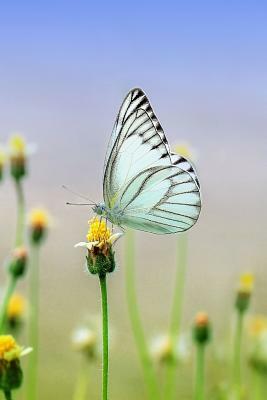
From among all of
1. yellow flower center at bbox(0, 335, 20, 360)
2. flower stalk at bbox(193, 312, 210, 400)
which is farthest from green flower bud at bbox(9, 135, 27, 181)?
yellow flower center at bbox(0, 335, 20, 360)

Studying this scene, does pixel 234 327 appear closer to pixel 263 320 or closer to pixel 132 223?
pixel 263 320

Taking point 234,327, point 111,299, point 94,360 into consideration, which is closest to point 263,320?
point 234,327

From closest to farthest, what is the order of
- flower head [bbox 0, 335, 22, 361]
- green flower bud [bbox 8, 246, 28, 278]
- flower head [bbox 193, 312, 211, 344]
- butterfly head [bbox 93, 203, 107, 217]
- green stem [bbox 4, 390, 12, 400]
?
1. green stem [bbox 4, 390, 12, 400]
2. flower head [bbox 0, 335, 22, 361]
3. butterfly head [bbox 93, 203, 107, 217]
4. green flower bud [bbox 8, 246, 28, 278]
5. flower head [bbox 193, 312, 211, 344]

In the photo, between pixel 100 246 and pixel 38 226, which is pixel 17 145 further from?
pixel 100 246

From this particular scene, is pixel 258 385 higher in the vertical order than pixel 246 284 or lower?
lower

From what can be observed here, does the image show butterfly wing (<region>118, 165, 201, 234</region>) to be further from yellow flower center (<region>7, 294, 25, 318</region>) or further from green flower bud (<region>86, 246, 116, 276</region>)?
yellow flower center (<region>7, 294, 25, 318</region>)

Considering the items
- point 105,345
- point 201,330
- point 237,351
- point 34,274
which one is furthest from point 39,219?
point 105,345
